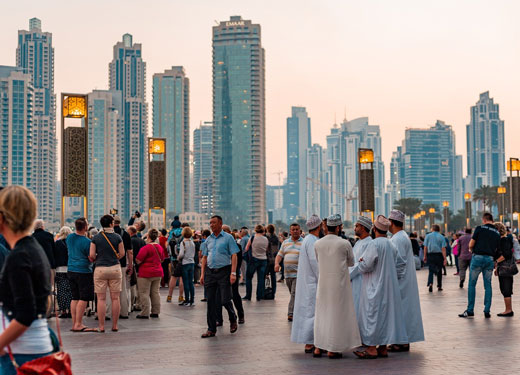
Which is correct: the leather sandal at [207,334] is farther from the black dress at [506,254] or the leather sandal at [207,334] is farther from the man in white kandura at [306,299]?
the black dress at [506,254]

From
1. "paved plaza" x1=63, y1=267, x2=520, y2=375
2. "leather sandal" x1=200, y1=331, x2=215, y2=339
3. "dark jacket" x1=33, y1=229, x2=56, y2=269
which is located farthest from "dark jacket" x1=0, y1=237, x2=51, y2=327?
"dark jacket" x1=33, y1=229, x2=56, y2=269

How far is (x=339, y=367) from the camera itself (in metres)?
8.82

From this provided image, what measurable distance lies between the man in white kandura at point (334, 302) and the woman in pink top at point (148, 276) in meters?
5.87

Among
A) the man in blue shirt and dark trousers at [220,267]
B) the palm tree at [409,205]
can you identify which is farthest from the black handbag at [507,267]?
the palm tree at [409,205]

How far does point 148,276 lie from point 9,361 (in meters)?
10.6

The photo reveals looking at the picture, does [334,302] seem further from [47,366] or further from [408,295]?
[47,366]

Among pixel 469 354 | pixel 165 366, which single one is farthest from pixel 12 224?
pixel 469 354

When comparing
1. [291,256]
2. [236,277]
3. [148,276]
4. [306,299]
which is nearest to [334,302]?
[306,299]

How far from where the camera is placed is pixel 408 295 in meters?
10.2

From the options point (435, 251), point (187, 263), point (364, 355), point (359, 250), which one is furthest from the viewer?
point (435, 251)

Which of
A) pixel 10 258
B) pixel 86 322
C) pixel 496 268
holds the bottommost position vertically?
pixel 86 322

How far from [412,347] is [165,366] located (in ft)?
12.1

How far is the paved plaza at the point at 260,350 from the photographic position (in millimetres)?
8695

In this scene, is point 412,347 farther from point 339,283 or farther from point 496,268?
point 496,268
